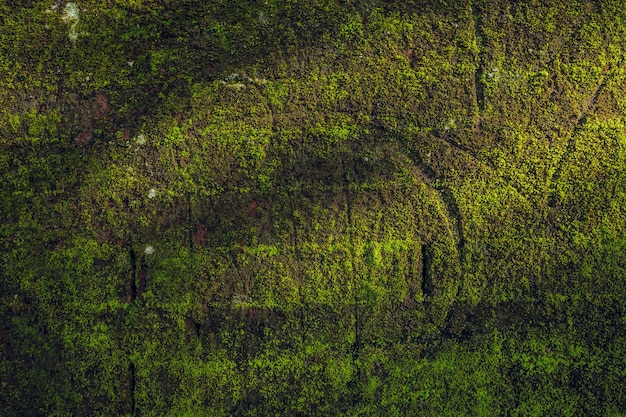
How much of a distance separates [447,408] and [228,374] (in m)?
1.54

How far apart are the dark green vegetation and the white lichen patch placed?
0.02 meters

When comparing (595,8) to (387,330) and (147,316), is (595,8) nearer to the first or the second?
(387,330)

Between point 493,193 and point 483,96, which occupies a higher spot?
point 483,96

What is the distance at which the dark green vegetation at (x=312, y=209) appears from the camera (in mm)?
3129

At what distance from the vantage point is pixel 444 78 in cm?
325

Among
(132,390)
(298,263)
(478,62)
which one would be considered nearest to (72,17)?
(298,263)

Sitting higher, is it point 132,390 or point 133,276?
point 133,276

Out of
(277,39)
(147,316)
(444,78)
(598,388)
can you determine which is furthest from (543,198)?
(147,316)

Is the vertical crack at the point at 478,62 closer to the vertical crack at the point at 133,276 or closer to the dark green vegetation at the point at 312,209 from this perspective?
the dark green vegetation at the point at 312,209

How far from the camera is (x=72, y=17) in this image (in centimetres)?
320

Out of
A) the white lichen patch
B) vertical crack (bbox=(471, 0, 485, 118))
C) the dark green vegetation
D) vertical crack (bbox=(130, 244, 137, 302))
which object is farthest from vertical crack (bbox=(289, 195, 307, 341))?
the white lichen patch

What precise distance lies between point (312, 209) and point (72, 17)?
2.15m

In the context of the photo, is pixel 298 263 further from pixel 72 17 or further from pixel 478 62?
pixel 72 17

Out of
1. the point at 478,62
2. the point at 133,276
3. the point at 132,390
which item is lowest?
the point at 132,390
